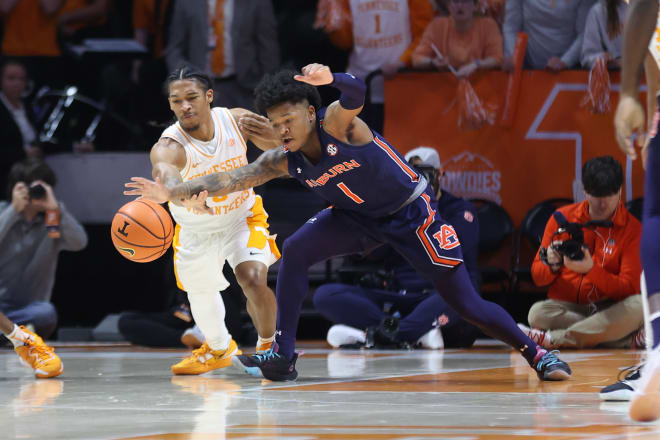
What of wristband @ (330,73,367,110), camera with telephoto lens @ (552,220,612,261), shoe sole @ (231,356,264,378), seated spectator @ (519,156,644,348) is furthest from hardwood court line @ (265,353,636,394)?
seated spectator @ (519,156,644,348)

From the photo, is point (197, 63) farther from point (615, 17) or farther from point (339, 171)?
point (339, 171)

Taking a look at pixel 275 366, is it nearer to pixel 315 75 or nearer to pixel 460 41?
pixel 315 75

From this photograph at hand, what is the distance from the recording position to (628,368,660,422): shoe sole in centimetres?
275

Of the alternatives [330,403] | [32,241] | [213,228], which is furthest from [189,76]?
[32,241]

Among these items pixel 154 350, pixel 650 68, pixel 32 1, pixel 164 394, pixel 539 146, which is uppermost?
pixel 32 1

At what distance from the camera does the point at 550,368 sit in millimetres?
4504

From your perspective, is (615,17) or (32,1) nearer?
(615,17)

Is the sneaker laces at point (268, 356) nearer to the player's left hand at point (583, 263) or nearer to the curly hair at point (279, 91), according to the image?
the curly hair at point (279, 91)

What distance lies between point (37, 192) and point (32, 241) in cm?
44

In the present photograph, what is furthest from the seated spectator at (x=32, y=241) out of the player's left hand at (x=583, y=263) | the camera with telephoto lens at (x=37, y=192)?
the player's left hand at (x=583, y=263)

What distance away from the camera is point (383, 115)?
814cm

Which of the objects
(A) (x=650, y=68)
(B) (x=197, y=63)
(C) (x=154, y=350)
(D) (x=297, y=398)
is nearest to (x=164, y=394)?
(D) (x=297, y=398)

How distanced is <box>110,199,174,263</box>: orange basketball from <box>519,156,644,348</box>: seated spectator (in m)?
2.78

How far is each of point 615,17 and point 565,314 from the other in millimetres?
2234
